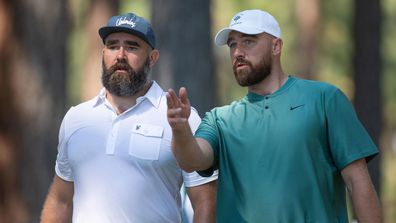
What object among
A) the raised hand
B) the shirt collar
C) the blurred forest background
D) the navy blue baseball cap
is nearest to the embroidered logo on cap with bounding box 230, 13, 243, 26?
the navy blue baseball cap

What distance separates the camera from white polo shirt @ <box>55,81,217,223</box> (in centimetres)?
659

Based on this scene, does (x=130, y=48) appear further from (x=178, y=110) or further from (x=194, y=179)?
(x=178, y=110)

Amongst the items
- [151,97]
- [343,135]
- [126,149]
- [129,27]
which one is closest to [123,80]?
[151,97]

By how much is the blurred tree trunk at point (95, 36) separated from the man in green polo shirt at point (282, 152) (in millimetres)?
14771

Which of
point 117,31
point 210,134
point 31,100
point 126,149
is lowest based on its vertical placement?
point 31,100

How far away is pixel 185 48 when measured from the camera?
38.9 ft

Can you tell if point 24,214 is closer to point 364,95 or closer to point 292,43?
point 364,95

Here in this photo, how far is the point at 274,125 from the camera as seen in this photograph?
614 cm

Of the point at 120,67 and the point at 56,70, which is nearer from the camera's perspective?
the point at 120,67

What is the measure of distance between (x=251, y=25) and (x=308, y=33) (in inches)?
795

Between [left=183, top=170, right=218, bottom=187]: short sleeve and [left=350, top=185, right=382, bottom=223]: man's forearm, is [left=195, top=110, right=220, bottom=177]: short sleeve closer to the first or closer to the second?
[left=183, top=170, right=218, bottom=187]: short sleeve

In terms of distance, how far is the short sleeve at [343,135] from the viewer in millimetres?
6121

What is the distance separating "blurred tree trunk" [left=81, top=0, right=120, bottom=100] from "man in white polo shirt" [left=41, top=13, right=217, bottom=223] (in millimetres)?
14107

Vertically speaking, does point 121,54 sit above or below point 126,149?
above
